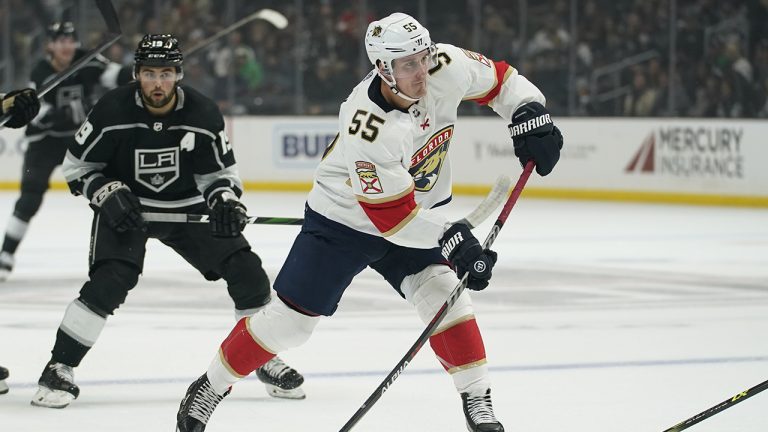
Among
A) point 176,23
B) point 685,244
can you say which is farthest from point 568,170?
point 176,23

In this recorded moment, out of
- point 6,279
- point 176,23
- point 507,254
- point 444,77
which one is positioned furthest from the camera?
point 176,23

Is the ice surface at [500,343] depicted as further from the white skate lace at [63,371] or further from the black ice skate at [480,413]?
the black ice skate at [480,413]

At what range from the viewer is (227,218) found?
3971mm

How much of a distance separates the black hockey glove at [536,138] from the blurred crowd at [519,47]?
6616mm

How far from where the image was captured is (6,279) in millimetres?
6879

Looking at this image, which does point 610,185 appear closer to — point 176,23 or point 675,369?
point 176,23

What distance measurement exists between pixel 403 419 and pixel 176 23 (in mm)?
9871

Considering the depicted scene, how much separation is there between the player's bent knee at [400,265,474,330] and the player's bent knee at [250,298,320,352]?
27 centimetres

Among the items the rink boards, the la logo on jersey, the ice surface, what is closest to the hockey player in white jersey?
the ice surface

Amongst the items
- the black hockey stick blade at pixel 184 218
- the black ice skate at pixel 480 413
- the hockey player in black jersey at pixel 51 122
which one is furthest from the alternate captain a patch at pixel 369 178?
the hockey player in black jersey at pixel 51 122

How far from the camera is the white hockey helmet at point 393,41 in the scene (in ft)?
10.6

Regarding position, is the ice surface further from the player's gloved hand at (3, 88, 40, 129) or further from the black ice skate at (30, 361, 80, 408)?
the player's gloved hand at (3, 88, 40, 129)

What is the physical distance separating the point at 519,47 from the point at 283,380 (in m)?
8.34

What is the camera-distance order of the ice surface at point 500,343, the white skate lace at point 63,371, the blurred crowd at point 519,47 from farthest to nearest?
the blurred crowd at point 519,47
the white skate lace at point 63,371
the ice surface at point 500,343
